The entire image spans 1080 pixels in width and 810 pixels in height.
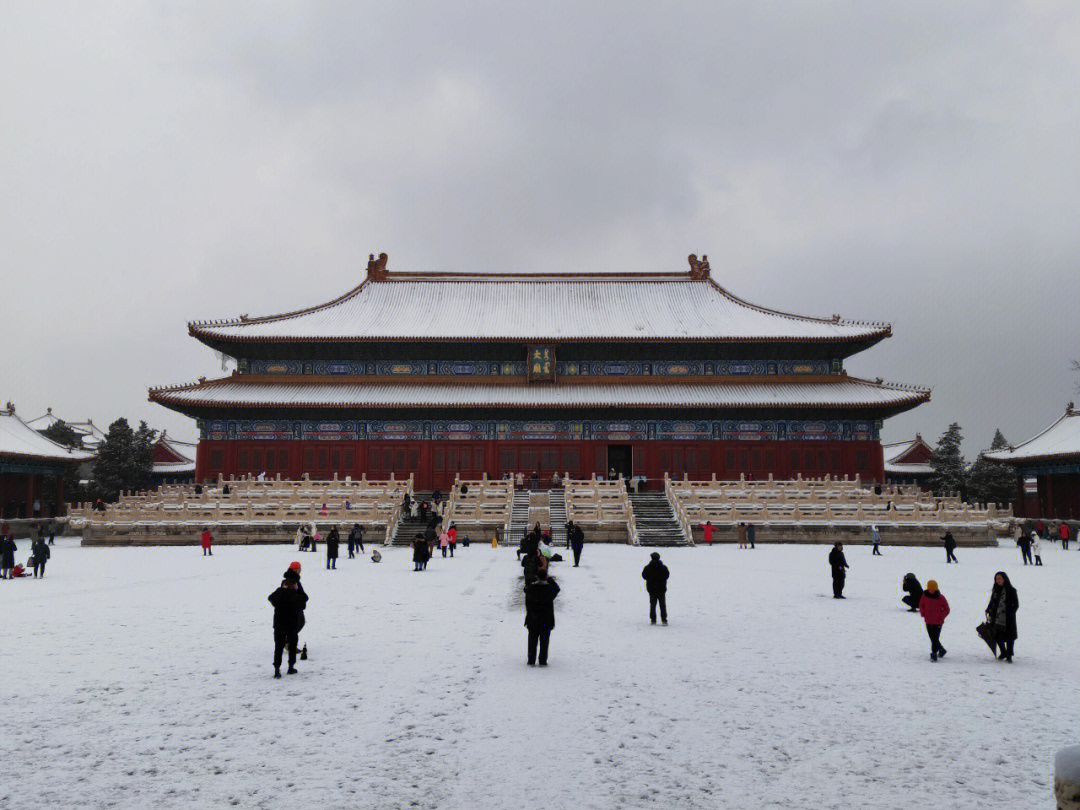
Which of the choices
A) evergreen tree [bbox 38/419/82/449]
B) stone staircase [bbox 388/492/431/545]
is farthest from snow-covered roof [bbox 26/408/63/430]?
stone staircase [bbox 388/492/431/545]

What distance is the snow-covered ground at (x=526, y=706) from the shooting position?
21.3ft

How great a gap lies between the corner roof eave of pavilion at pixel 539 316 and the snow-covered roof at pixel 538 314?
0.07 meters

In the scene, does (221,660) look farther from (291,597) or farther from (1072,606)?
(1072,606)

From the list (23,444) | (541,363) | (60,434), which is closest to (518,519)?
(541,363)

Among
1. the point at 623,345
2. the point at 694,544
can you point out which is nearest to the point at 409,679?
the point at 694,544

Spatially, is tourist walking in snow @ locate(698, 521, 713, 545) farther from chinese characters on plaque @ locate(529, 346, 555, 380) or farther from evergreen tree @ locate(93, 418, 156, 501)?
evergreen tree @ locate(93, 418, 156, 501)

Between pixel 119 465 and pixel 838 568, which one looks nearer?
pixel 838 568

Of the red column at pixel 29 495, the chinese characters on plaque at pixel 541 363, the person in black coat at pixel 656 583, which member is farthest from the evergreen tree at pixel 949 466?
the red column at pixel 29 495

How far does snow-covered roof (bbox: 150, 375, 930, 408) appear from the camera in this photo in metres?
43.1

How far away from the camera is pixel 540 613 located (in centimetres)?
1038

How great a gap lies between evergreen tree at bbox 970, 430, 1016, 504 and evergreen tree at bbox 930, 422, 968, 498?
84 cm

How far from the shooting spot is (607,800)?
6.23 metres

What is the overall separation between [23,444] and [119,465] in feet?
61.1

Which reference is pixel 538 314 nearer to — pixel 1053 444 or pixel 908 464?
pixel 1053 444
